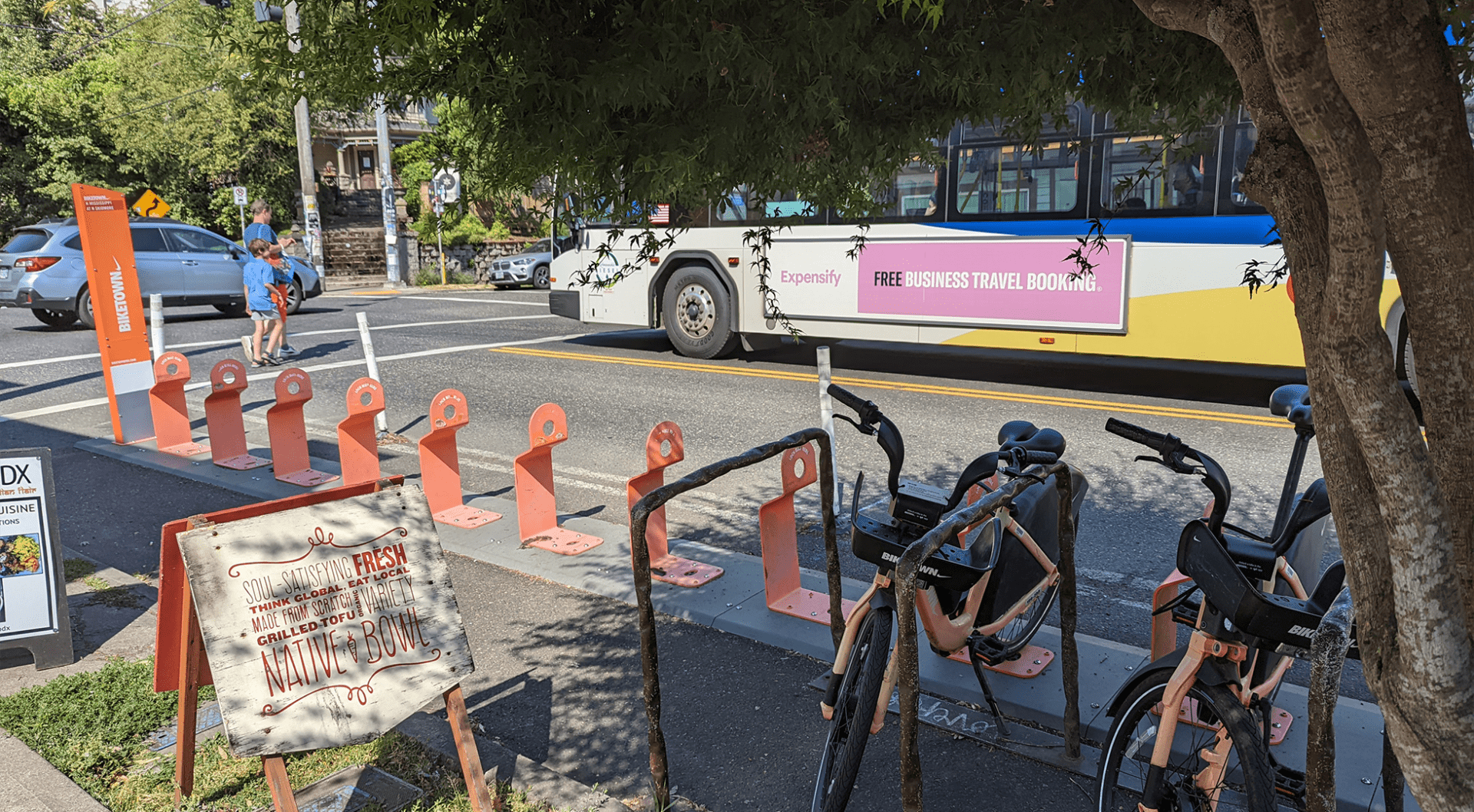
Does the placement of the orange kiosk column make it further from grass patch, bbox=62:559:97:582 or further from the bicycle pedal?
the bicycle pedal

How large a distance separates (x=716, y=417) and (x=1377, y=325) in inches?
305

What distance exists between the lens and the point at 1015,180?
10.6 meters

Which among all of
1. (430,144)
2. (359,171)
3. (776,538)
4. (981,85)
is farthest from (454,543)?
(359,171)

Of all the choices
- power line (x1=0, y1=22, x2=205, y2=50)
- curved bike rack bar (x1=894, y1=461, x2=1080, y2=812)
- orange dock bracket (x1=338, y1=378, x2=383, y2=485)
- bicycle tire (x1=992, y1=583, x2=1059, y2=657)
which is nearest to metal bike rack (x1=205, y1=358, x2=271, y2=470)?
orange dock bracket (x1=338, y1=378, x2=383, y2=485)

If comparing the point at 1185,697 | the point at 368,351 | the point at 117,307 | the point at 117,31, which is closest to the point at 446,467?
the point at 368,351

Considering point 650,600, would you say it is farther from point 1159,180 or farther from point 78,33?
point 78,33

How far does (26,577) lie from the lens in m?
4.34

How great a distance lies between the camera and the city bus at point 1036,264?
31.2ft

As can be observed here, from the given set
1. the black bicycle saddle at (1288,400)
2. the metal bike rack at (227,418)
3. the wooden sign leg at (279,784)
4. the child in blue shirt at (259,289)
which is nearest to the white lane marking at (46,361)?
the child in blue shirt at (259,289)

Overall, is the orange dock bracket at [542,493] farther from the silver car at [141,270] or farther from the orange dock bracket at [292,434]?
the silver car at [141,270]

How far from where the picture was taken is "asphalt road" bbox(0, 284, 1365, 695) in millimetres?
6277

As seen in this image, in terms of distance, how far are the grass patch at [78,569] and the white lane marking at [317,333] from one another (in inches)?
354

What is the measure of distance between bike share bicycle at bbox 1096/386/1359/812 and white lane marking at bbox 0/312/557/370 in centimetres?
1383

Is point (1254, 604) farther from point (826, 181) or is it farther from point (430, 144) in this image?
point (430, 144)
